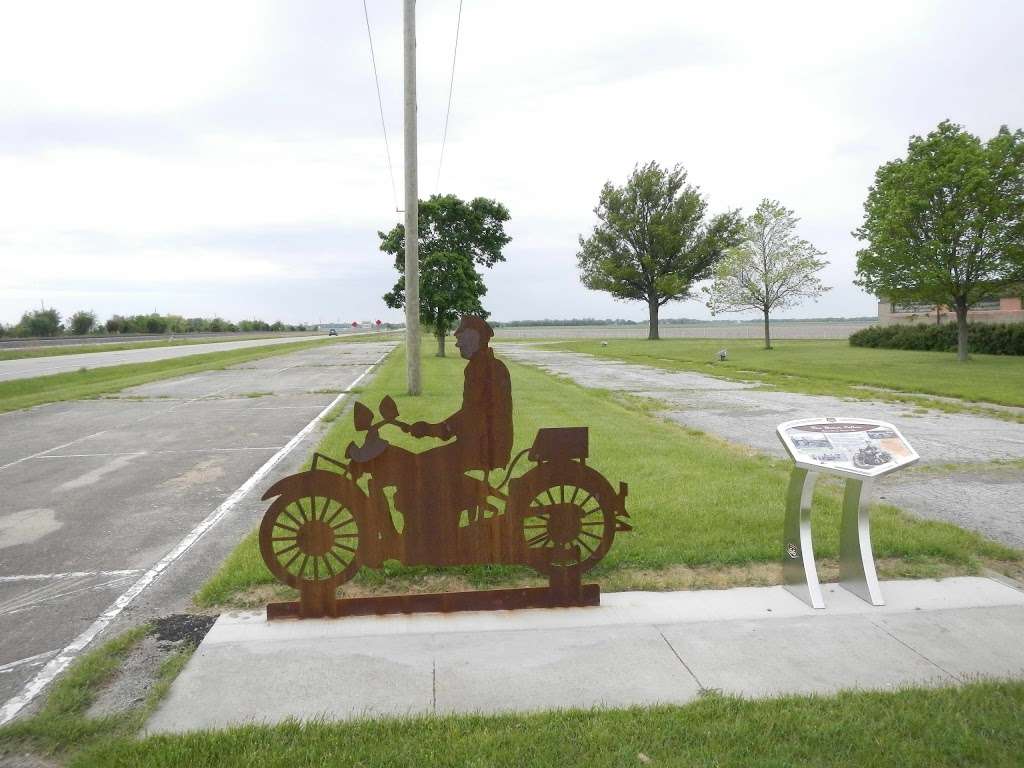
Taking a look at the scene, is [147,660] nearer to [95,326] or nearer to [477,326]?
[477,326]

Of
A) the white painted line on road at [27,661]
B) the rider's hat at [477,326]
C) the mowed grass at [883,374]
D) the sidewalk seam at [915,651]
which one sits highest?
the rider's hat at [477,326]

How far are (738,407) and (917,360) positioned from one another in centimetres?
1876

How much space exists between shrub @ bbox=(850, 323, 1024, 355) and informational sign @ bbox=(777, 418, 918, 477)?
3289 cm

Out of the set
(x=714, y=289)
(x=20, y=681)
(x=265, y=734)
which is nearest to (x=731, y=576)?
(x=265, y=734)

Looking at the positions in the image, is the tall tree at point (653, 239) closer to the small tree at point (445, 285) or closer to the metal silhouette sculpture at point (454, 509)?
the small tree at point (445, 285)

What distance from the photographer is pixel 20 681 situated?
3.84 meters

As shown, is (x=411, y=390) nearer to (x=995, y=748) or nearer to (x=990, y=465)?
(x=990, y=465)

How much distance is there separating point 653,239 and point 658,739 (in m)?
61.6

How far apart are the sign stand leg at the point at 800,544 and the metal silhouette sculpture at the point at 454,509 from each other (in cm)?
116

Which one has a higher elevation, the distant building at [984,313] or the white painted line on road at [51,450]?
the distant building at [984,313]

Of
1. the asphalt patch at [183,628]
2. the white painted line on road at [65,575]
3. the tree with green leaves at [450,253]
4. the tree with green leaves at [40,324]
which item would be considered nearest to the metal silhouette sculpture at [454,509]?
the asphalt patch at [183,628]

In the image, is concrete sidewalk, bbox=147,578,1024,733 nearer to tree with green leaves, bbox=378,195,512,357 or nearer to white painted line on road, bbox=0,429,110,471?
white painted line on road, bbox=0,429,110,471

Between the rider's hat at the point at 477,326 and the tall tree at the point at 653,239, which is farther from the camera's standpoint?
the tall tree at the point at 653,239

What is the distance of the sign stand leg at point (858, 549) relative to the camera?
186 inches
